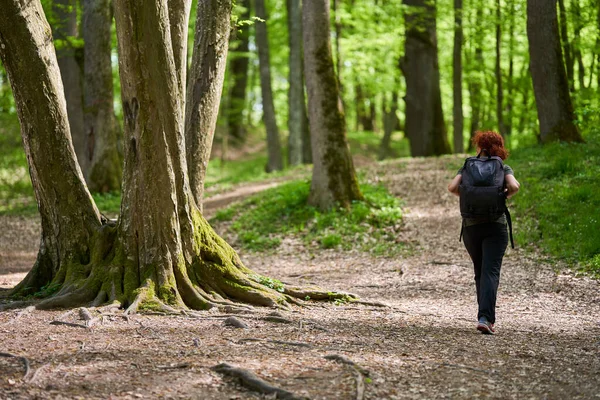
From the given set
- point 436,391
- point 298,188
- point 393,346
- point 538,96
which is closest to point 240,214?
point 298,188

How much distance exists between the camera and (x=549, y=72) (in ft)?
49.3

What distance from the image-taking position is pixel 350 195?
13609mm

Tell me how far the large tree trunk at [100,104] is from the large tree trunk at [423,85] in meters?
8.87

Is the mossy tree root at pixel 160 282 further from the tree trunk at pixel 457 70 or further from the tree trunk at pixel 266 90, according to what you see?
the tree trunk at pixel 266 90

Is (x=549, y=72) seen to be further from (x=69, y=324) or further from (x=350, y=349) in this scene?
(x=69, y=324)

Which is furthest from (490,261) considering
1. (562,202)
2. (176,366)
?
(562,202)

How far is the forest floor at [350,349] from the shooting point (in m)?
4.46

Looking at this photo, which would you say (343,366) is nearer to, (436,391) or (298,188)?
(436,391)

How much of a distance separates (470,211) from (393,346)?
155cm

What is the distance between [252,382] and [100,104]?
47.3 ft

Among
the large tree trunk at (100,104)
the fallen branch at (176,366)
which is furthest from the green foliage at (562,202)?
the large tree trunk at (100,104)

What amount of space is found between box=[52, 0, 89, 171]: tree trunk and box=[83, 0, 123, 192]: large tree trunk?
354mm

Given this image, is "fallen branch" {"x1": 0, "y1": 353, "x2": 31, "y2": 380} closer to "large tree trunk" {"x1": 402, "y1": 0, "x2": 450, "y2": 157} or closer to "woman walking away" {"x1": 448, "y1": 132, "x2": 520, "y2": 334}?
"woman walking away" {"x1": 448, "y1": 132, "x2": 520, "y2": 334}

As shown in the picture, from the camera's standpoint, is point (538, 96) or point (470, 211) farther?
point (538, 96)
